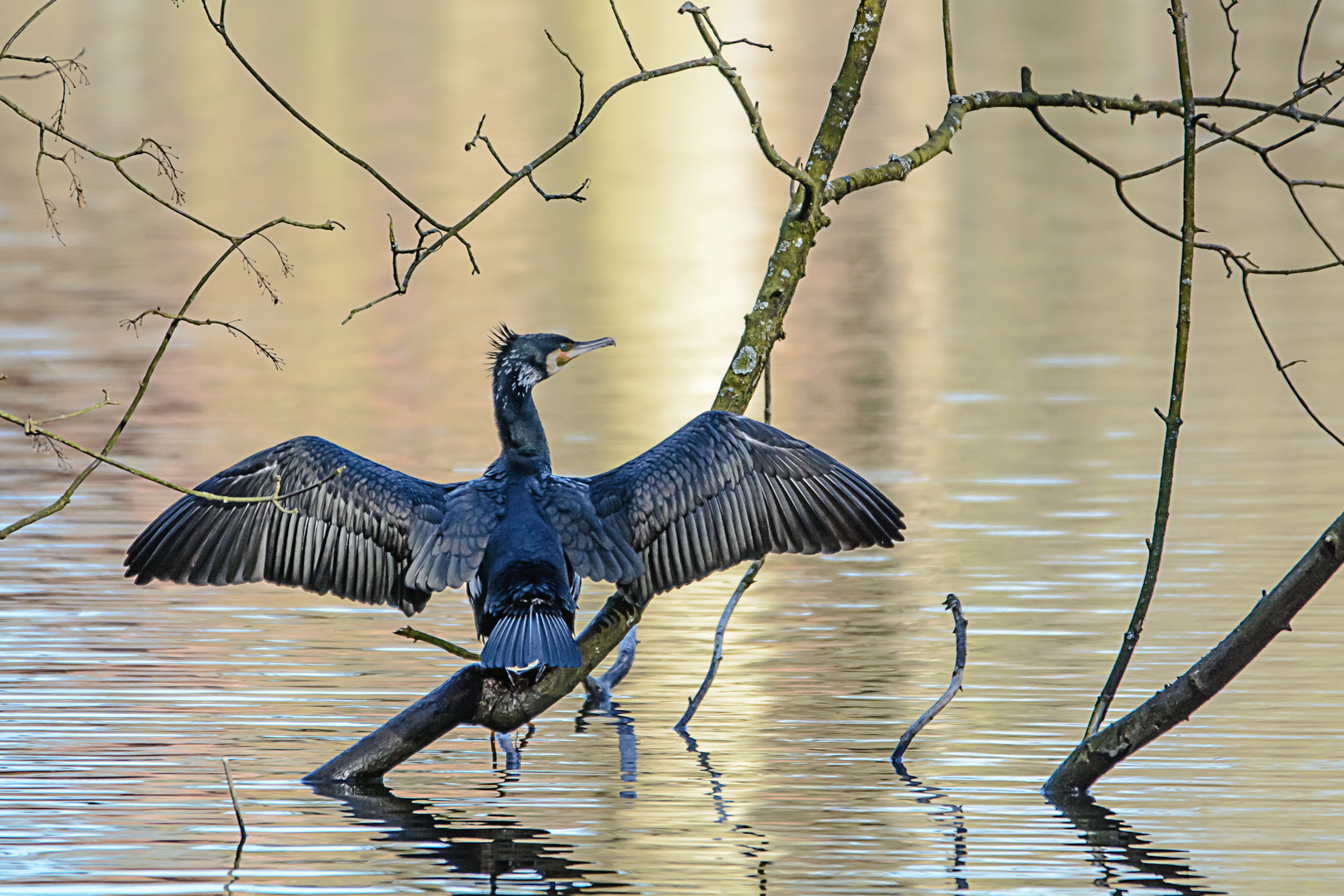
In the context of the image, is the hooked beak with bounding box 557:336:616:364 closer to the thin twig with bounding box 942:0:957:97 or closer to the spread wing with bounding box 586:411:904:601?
the spread wing with bounding box 586:411:904:601

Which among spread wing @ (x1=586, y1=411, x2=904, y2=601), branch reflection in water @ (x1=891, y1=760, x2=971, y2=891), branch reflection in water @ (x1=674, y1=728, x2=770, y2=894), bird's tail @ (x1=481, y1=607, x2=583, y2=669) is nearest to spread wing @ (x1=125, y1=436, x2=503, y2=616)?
bird's tail @ (x1=481, y1=607, x2=583, y2=669)

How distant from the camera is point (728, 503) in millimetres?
7195

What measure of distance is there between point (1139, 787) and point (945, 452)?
723cm

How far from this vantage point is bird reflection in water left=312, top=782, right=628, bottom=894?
6348mm

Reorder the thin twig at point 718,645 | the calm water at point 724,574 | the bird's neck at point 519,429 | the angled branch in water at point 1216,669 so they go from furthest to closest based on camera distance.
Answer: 1. the thin twig at point 718,645
2. the bird's neck at point 519,429
3. the calm water at point 724,574
4. the angled branch in water at point 1216,669

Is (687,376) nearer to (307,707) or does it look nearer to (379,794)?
(307,707)

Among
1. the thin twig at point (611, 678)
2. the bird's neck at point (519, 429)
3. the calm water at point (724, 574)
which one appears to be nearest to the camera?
the calm water at point (724, 574)

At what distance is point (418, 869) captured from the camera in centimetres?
645

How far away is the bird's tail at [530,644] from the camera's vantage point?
645 centimetres

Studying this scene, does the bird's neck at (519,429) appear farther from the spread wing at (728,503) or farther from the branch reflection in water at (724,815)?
the branch reflection in water at (724,815)

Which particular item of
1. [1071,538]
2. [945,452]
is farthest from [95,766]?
[945,452]

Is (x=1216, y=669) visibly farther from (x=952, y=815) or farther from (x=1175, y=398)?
(x=952, y=815)

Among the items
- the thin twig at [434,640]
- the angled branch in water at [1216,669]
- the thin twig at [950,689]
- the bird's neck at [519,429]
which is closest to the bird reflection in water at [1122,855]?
the angled branch in water at [1216,669]

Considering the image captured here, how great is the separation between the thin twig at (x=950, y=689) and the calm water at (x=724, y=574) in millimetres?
119
